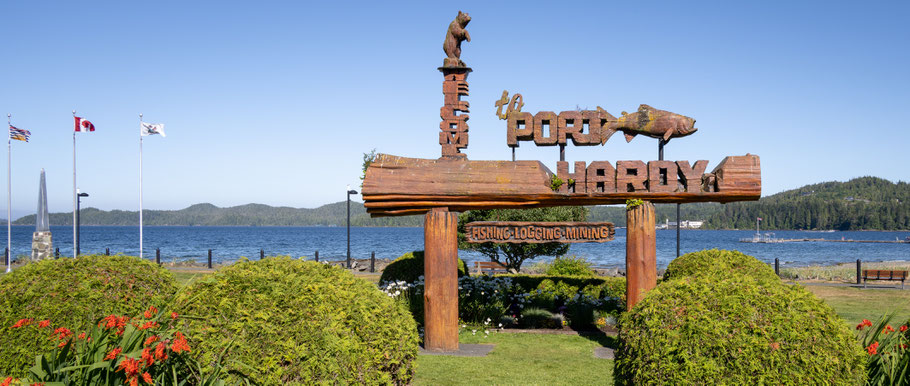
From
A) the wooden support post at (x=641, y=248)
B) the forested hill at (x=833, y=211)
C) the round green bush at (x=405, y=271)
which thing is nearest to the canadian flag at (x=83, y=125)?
the round green bush at (x=405, y=271)

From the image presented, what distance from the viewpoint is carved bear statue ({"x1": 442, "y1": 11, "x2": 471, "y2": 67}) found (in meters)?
9.92

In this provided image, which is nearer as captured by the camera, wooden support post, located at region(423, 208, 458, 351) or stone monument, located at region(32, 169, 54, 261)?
wooden support post, located at region(423, 208, 458, 351)

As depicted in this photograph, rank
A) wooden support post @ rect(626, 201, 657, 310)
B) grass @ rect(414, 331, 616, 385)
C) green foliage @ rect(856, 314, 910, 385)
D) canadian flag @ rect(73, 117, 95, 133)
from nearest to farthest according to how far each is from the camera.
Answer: green foliage @ rect(856, 314, 910, 385) < grass @ rect(414, 331, 616, 385) < wooden support post @ rect(626, 201, 657, 310) < canadian flag @ rect(73, 117, 95, 133)

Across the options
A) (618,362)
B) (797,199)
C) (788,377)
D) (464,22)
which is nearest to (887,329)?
(788,377)

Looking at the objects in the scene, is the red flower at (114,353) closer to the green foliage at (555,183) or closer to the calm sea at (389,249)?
the green foliage at (555,183)

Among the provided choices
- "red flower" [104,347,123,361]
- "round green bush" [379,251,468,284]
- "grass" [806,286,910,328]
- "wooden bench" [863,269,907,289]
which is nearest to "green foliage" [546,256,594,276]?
"round green bush" [379,251,468,284]

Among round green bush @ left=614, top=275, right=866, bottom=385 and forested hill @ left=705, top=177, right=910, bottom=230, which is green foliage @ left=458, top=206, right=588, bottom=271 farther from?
forested hill @ left=705, top=177, right=910, bottom=230

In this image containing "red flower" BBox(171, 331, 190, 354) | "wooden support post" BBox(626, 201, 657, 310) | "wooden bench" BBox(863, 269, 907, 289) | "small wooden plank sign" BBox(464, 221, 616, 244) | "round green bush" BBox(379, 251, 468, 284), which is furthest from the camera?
"wooden bench" BBox(863, 269, 907, 289)

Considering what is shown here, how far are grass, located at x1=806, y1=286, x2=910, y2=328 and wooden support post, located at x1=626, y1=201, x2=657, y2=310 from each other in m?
5.36

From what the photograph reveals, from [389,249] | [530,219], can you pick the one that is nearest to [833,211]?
[389,249]

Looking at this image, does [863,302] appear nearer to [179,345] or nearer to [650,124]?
[650,124]

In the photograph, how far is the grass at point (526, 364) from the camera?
7.83 meters

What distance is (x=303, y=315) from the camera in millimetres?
4281

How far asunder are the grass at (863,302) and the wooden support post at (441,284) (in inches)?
331
